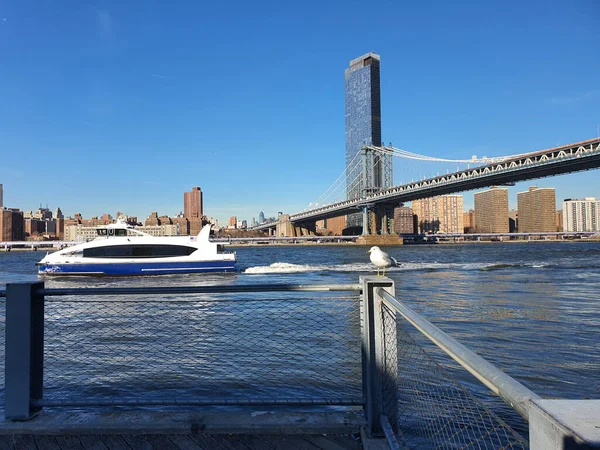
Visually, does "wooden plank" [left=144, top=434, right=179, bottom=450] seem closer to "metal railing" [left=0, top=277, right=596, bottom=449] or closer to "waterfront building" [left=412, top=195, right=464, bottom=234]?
"metal railing" [left=0, top=277, right=596, bottom=449]

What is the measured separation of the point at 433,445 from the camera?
A: 3725 millimetres

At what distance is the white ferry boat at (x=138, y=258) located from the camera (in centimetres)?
2525

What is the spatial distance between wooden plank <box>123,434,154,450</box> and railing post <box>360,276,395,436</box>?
1309mm

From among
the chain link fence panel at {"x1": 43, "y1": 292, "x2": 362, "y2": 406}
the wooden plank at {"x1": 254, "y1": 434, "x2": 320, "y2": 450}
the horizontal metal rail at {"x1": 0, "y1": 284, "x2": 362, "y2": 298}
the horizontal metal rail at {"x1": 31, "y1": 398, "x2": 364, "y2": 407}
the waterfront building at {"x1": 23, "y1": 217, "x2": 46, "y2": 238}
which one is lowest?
the chain link fence panel at {"x1": 43, "y1": 292, "x2": 362, "y2": 406}

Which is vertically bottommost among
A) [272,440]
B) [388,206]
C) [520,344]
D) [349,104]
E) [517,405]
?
[520,344]

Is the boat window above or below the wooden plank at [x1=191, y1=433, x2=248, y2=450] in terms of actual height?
above

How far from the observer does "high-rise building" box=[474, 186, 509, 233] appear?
470 ft

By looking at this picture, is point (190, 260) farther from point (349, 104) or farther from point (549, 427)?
point (349, 104)

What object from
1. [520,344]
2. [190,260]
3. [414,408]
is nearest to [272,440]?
[414,408]

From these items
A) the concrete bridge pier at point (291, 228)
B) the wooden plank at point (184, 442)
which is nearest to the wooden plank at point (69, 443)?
the wooden plank at point (184, 442)

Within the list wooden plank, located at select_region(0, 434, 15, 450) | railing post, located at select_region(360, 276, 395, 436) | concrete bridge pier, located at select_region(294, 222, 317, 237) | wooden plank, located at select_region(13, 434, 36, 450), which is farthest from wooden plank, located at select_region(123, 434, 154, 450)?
concrete bridge pier, located at select_region(294, 222, 317, 237)

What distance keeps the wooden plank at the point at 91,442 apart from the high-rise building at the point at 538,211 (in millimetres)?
156057

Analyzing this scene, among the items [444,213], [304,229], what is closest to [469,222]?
[444,213]

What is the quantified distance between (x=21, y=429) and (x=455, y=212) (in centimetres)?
17153
